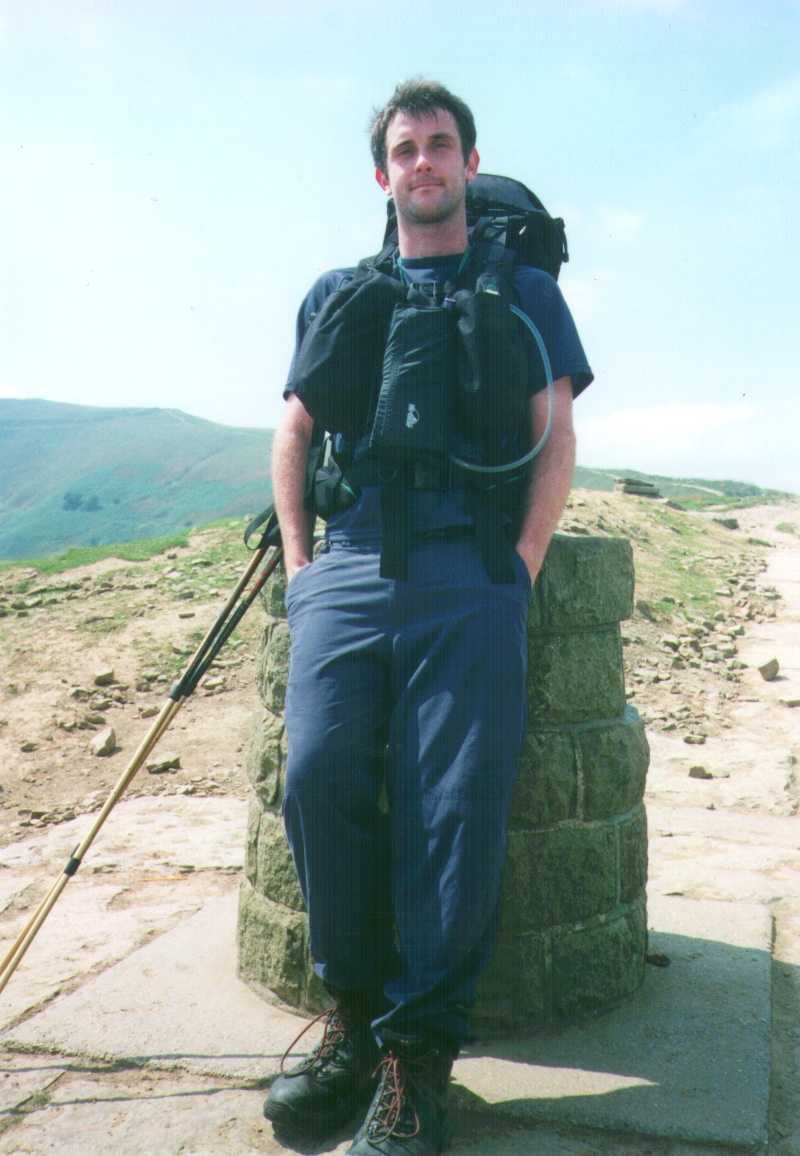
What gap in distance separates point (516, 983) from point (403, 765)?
2.97ft

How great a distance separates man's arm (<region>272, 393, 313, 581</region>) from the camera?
3252 millimetres

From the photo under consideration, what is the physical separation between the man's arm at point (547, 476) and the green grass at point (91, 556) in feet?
31.6

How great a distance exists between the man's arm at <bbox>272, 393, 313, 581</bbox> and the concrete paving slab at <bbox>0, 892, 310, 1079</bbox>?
130 cm

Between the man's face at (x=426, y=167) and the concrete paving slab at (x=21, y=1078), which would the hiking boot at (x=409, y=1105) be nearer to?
the concrete paving slab at (x=21, y=1078)

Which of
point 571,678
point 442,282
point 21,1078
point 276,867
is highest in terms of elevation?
point 442,282

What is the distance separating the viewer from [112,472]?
41.4 metres

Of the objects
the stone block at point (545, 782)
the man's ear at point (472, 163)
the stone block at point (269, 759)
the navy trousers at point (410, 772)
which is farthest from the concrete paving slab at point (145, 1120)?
the man's ear at point (472, 163)

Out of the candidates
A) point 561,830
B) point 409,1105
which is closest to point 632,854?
point 561,830

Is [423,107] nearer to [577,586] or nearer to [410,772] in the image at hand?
[577,586]

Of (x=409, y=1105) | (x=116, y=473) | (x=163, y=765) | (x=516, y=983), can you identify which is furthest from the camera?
(x=116, y=473)

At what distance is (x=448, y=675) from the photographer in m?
2.81

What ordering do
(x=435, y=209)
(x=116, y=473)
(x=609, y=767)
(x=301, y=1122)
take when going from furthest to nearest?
(x=116, y=473), (x=609, y=767), (x=435, y=209), (x=301, y=1122)

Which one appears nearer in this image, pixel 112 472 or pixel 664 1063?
pixel 664 1063

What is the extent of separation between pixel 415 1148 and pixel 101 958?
1.83 meters
